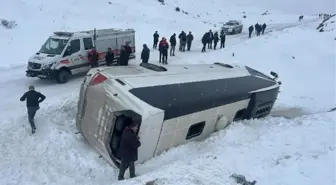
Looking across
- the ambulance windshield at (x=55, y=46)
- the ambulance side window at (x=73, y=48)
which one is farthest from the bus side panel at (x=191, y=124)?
the ambulance windshield at (x=55, y=46)

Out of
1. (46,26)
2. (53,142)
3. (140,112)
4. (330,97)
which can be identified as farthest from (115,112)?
(46,26)

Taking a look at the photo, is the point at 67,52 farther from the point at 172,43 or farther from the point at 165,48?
the point at 172,43

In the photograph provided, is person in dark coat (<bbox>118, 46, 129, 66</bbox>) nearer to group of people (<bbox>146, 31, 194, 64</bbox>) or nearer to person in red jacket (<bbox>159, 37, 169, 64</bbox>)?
group of people (<bbox>146, 31, 194, 64</bbox>)

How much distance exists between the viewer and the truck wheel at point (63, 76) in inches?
643

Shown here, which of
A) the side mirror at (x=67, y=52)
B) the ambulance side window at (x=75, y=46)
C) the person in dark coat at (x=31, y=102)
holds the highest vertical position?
the ambulance side window at (x=75, y=46)

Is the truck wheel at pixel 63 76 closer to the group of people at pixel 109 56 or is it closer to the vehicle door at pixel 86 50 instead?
the vehicle door at pixel 86 50

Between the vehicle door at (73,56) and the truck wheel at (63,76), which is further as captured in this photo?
the vehicle door at (73,56)

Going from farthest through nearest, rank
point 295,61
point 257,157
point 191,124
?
1. point 295,61
2. point 191,124
3. point 257,157

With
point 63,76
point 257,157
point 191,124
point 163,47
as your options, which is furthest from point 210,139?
point 163,47

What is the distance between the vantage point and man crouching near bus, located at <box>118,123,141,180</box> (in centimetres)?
835

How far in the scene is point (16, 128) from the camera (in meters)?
11.3

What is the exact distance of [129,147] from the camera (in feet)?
27.8

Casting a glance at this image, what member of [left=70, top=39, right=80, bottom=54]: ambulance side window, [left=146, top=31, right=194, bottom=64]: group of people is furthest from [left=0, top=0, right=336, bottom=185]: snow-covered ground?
[left=70, top=39, right=80, bottom=54]: ambulance side window

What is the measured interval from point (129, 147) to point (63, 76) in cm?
920
